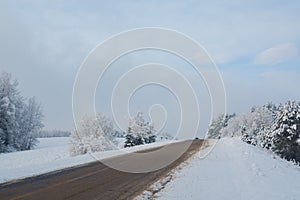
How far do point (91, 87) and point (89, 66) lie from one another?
1.06 meters

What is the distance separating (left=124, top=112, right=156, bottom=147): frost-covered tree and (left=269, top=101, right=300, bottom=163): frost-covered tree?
23.1 m

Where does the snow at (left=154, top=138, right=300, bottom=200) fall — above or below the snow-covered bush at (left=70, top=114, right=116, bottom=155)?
below

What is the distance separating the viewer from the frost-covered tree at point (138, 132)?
52.2 metres

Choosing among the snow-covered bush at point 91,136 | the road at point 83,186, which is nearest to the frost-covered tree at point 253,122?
the snow-covered bush at point 91,136

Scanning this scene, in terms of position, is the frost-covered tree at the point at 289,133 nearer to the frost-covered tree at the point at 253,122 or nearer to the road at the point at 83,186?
the road at the point at 83,186

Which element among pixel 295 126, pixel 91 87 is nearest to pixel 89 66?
pixel 91 87

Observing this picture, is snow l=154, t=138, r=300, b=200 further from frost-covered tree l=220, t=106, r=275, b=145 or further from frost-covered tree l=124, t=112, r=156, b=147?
frost-covered tree l=220, t=106, r=275, b=145

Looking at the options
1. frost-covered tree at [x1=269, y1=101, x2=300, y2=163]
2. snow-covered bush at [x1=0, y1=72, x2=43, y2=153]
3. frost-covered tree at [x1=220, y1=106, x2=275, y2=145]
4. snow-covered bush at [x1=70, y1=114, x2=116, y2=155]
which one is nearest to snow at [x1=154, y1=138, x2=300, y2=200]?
frost-covered tree at [x1=269, y1=101, x2=300, y2=163]

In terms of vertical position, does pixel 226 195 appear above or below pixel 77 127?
below

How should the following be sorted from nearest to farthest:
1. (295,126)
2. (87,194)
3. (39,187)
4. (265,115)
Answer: (87,194), (39,187), (295,126), (265,115)

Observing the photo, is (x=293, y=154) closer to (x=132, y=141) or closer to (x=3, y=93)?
(x=132, y=141)

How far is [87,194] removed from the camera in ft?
30.5

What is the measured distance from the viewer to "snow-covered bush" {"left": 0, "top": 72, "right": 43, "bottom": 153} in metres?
40.5

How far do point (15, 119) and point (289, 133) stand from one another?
117 ft
